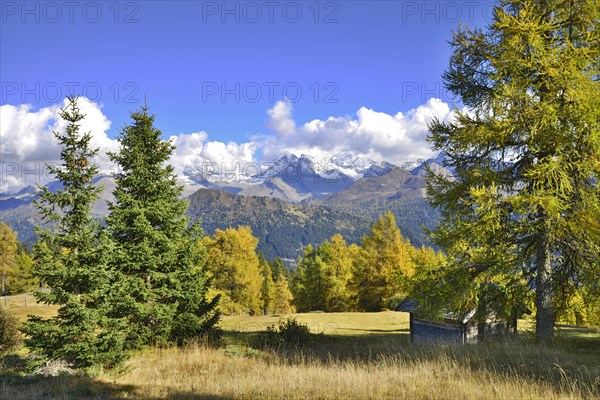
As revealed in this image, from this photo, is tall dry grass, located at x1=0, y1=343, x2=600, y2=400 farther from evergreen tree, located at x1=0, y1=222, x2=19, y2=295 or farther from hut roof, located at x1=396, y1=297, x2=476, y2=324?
evergreen tree, located at x1=0, y1=222, x2=19, y2=295

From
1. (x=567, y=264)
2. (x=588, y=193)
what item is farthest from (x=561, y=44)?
(x=567, y=264)

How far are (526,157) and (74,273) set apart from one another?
15.8m

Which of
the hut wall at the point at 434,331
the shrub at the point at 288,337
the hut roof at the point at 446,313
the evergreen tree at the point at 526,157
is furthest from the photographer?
the hut wall at the point at 434,331

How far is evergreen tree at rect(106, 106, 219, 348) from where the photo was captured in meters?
16.0

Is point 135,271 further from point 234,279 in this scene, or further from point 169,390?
point 234,279

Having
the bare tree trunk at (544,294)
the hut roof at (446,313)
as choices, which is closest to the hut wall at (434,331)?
the hut roof at (446,313)

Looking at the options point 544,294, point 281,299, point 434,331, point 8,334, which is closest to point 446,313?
point 544,294

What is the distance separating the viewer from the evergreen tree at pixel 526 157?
10945mm

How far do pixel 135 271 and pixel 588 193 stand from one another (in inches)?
664

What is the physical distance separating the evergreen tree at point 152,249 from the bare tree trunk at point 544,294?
43.0 ft

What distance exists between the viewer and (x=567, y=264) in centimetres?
1227

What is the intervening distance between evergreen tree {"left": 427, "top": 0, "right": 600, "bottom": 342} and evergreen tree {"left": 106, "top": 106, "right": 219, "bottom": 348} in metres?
10.6

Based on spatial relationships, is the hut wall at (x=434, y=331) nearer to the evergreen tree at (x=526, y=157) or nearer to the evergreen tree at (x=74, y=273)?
the evergreen tree at (x=526, y=157)

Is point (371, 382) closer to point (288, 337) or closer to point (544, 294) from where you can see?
point (544, 294)
